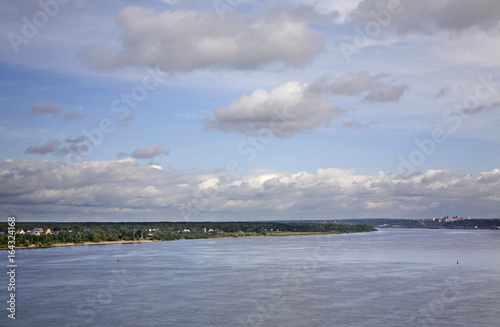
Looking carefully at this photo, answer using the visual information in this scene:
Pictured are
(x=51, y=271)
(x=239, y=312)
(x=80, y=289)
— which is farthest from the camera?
(x=51, y=271)

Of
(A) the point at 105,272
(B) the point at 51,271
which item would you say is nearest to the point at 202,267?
(A) the point at 105,272

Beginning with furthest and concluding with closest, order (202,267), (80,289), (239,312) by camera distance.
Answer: (202,267), (80,289), (239,312)

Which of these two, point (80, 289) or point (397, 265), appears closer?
point (80, 289)

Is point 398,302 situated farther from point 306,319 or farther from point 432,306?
point 306,319

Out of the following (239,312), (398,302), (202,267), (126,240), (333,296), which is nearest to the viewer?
(239,312)

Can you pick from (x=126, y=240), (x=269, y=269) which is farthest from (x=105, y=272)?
(x=126, y=240)

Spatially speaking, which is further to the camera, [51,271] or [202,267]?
[202,267]

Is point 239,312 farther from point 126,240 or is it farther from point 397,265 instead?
point 126,240

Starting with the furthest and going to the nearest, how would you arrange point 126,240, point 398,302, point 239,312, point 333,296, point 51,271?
point 126,240, point 51,271, point 333,296, point 398,302, point 239,312
